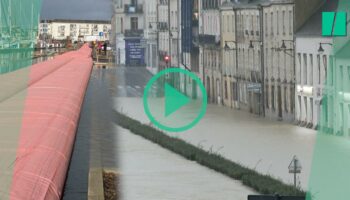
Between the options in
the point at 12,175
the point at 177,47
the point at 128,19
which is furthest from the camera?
the point at 128,19

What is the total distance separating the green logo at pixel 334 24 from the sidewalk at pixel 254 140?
175 inches

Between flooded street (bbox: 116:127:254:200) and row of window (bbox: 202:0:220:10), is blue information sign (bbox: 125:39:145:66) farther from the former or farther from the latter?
flooded street (bbox: 116:127:254:200)

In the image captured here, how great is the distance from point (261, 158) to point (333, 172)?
5581mm

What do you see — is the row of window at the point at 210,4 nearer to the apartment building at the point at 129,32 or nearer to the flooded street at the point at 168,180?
the flooded street at the point at 168,180

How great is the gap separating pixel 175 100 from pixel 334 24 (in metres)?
43.1

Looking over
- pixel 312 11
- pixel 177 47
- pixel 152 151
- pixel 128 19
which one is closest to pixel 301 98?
pixel 312 11

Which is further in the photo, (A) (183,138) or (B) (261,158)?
(A) (183,138)

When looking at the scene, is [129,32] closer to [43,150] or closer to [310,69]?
[310,69]

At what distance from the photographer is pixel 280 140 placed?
45438mm

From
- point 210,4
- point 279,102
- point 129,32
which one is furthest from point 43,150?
point 129,32

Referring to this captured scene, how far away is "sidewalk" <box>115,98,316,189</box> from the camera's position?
34719mm

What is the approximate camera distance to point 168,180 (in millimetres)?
30406

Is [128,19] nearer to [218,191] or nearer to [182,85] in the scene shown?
[182,85]

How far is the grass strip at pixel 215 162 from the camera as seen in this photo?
2650cm
